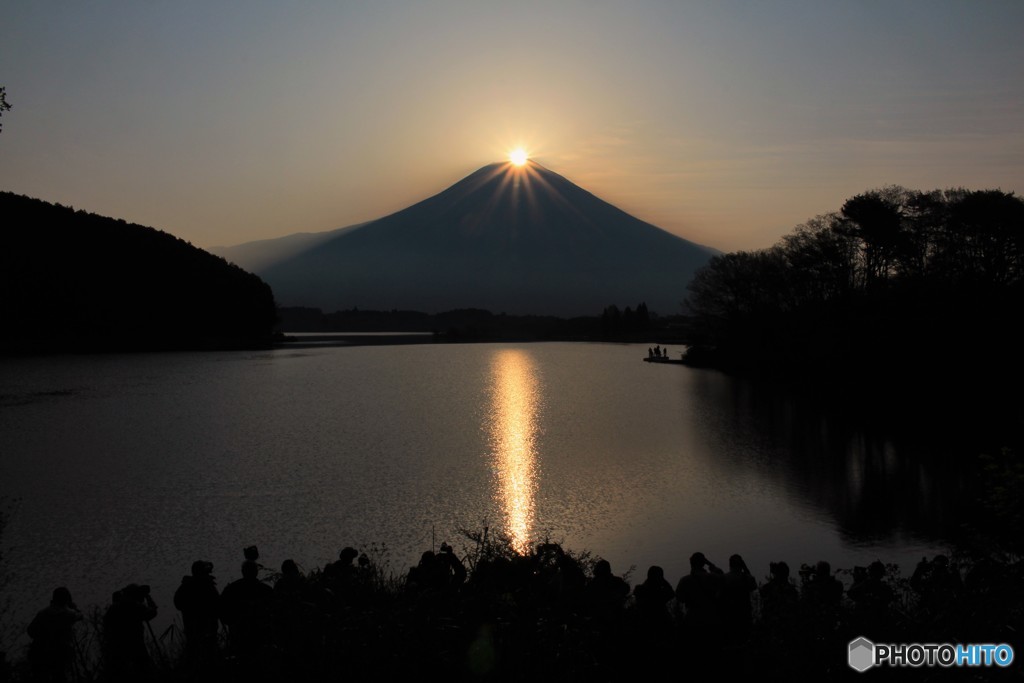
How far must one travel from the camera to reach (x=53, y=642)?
7777 mm

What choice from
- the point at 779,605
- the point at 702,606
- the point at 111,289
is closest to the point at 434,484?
the point at 702,606

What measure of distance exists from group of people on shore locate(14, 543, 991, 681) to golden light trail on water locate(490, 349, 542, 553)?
3.35 metres

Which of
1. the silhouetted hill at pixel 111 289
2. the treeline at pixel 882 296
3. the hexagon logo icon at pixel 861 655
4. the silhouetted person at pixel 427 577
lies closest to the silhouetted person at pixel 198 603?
the silhouetted person at pixel 427 577

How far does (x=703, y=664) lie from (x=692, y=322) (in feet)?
257

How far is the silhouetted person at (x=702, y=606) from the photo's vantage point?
27.7ft

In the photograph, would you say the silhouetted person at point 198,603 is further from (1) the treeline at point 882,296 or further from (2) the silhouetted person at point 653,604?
(1) the treeline at point 882,296

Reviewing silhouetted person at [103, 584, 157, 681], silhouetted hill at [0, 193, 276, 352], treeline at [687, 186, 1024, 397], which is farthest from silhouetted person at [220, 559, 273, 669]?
silhouetted hill at [0, 193, 276, 352]

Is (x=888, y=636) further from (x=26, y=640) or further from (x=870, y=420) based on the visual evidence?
(x=870, y=420)

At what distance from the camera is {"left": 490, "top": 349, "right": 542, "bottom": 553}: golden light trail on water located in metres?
17.8

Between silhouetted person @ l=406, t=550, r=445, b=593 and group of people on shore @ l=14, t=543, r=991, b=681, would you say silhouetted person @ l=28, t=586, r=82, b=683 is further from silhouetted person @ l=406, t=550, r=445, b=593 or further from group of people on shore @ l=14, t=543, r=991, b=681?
silhouetted person @ l=406, t=550, r=445, b=593

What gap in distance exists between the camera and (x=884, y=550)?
1501cm

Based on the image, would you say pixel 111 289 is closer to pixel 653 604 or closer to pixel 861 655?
pixel 653 604

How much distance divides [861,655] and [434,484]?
15113 mm

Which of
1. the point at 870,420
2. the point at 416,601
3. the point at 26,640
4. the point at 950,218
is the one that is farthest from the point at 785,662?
the point at 950,218
